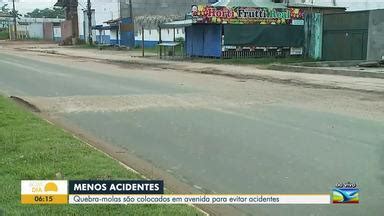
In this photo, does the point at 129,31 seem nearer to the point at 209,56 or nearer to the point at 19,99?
the point at 209,56

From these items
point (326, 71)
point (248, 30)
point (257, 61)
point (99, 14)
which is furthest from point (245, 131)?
point (99, 14)

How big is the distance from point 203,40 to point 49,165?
95.2ft

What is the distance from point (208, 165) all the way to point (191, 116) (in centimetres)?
414

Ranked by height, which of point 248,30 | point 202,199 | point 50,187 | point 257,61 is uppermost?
point 248,30

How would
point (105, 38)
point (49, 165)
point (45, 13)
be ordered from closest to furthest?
1. point (49, 165)
2. point (105, 38)
3. point (45, 13)

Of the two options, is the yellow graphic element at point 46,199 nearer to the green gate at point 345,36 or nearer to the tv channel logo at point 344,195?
the tv channel logo at point 344,195

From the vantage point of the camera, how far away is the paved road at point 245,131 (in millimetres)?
6496

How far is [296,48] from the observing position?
34.2 meters

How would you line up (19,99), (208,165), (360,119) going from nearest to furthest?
1. (208,165)
2. (360,119)
3. (19,99)

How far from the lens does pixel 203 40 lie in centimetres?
3494

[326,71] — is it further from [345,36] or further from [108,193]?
[108,193]

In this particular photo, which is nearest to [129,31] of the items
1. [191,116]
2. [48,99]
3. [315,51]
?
[315,51]

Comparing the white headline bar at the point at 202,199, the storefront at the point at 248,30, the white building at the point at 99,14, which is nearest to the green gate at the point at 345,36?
the storefront at the point at 248,30

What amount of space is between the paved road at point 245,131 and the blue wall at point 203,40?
15.5m
